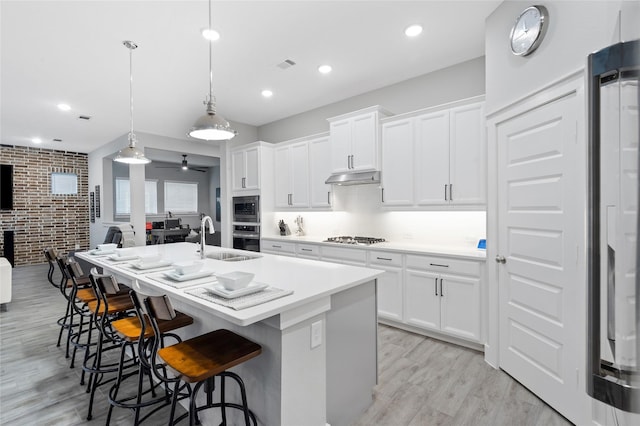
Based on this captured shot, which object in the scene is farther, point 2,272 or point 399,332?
point 2,272

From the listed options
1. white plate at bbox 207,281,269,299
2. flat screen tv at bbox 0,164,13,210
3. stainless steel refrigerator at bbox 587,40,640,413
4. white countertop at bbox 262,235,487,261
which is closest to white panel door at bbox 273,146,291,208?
white countertop at bbox 262,235,487,261

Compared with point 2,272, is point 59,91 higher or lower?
higher

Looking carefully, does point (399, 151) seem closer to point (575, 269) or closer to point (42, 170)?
point (575, 269)

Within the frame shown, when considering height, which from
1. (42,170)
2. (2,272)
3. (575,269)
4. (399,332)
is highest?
(42,170)

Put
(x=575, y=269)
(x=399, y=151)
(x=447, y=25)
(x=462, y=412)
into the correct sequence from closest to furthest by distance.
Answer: (x=575, y=269)
(x=462, y=412)
(x=447, y=25)
(x=399, y=151)

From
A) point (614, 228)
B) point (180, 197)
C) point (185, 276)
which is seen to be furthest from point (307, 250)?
point (180, 197)

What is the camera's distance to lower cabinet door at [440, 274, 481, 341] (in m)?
2.90

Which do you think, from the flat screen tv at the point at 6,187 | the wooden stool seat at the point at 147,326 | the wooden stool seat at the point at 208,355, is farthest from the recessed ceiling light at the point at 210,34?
the flat screen tv at the point at 6,187

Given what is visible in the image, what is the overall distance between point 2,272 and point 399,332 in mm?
5213

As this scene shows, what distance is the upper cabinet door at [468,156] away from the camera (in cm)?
306

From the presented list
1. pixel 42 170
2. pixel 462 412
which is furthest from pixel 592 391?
pixel 42 170

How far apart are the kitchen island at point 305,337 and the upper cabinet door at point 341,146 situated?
207cm

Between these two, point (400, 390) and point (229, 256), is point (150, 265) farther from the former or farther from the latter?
point (400, 390)

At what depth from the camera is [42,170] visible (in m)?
7.79
